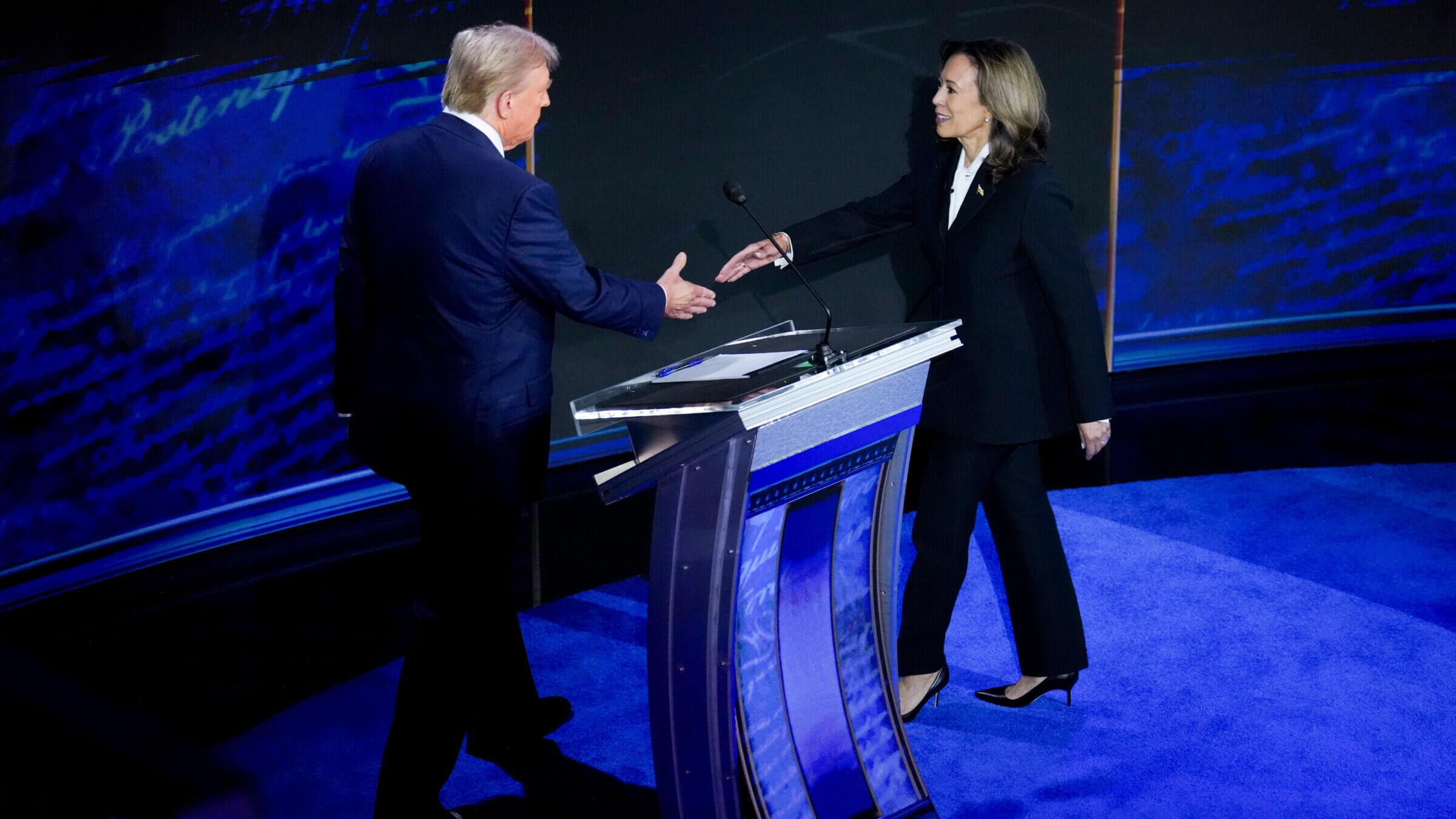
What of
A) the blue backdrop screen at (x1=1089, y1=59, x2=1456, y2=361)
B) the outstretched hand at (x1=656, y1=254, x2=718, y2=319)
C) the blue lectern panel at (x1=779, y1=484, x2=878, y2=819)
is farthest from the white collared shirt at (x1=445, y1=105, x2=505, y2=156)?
the blue backdrop screen at (x1=1089, y1=59, x2=1456, y2=361)

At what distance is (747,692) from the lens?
6.56 feet

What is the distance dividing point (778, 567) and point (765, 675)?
179 millimetres

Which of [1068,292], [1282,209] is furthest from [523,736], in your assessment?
[1282,209]

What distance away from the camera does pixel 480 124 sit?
2309mm

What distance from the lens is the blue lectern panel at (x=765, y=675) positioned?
1.94m

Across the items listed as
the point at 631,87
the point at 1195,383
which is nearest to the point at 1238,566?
the point at 1195,383

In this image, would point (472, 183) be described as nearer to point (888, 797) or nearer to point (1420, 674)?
point (888, 797)

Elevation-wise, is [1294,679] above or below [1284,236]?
below

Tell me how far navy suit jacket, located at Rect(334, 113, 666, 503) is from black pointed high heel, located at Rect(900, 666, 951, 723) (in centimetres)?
102

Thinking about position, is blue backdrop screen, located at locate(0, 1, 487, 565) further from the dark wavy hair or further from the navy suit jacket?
the dark wavy hair

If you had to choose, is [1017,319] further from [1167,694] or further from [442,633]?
[442,633]

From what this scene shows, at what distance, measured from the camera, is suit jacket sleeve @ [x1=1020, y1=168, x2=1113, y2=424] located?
2553mm

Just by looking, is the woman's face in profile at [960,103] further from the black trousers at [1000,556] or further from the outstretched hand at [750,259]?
the black trousers at [1000,556]

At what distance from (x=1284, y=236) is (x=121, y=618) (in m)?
4.00
